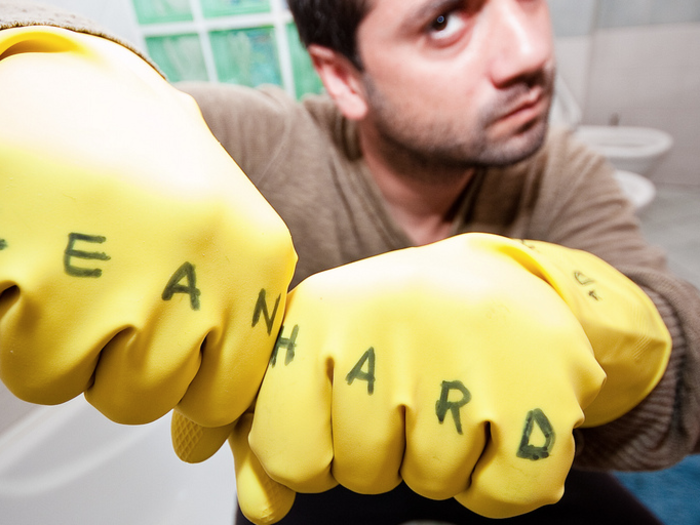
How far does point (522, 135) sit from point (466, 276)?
0.39 m

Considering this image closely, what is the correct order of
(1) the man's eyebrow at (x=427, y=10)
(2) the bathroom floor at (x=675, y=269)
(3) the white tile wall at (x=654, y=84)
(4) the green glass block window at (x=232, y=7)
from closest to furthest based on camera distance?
(1) the man's eyebrow at (x=427, y=10) < (2) the bathroom floor at (x=675, y=269) < (4) the green glass block window at (x=232, y=7) < (3) the white tile wall at (x=654, y=84)

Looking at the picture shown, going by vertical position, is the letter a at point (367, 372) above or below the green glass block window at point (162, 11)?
below

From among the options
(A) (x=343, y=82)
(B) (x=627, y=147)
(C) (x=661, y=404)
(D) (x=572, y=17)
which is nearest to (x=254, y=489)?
(C) (x=661, y=404)

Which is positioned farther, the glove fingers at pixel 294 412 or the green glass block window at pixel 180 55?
the green glass block window at pixel 180 55

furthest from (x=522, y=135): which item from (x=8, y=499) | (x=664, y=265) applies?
(x=8, y=499)

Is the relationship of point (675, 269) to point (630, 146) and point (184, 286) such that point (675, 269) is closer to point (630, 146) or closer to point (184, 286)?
point (630, 146)

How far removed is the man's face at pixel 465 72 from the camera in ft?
1.65

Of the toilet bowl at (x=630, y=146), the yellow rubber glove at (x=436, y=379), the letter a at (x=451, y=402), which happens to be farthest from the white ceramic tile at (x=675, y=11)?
the letter a at (x=451, y=402)

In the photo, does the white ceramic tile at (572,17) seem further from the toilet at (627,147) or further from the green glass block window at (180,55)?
the green glass block window at (180,55)

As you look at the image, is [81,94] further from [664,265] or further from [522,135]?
[664,265]

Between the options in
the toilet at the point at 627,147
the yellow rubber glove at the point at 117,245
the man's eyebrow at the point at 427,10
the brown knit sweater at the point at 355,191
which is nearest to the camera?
the yellow rubber glove at the point at 117,245

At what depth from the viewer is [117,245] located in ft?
0.67

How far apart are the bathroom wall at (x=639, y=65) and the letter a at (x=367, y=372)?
86.7 inches

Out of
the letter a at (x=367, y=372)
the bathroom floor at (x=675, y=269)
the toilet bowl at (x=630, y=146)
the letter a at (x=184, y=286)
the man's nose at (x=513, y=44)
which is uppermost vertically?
the man's nose at (x=513, y=44)
